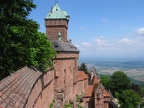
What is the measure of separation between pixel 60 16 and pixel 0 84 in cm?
3270

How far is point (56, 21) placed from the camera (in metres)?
39.0

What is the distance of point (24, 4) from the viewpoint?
59.2ft

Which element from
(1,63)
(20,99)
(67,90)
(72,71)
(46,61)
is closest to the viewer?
(20,99)

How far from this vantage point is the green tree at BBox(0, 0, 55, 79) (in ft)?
54.7

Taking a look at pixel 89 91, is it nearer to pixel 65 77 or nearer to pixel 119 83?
pixel 65 77

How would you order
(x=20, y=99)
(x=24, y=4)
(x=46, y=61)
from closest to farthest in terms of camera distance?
(x=20, y=99), (x=24, y=4), (x=46, y=61)

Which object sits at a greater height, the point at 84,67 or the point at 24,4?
the point at 24,4

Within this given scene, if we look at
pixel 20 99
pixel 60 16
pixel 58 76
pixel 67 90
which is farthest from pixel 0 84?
pixel 60 16

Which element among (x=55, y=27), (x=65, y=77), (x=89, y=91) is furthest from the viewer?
(x=89, y=91)

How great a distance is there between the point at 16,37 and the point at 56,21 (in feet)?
73.8

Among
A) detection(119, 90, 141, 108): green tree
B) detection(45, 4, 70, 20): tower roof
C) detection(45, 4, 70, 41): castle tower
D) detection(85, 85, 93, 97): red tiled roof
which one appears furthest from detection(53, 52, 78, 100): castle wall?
detection(119, 90, 141, 108): green tree

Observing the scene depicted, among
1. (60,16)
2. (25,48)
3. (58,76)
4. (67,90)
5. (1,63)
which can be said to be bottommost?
(67,90)

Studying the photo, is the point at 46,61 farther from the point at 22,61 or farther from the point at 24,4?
the point at 24,4

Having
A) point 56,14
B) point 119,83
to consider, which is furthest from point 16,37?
point 119,83
